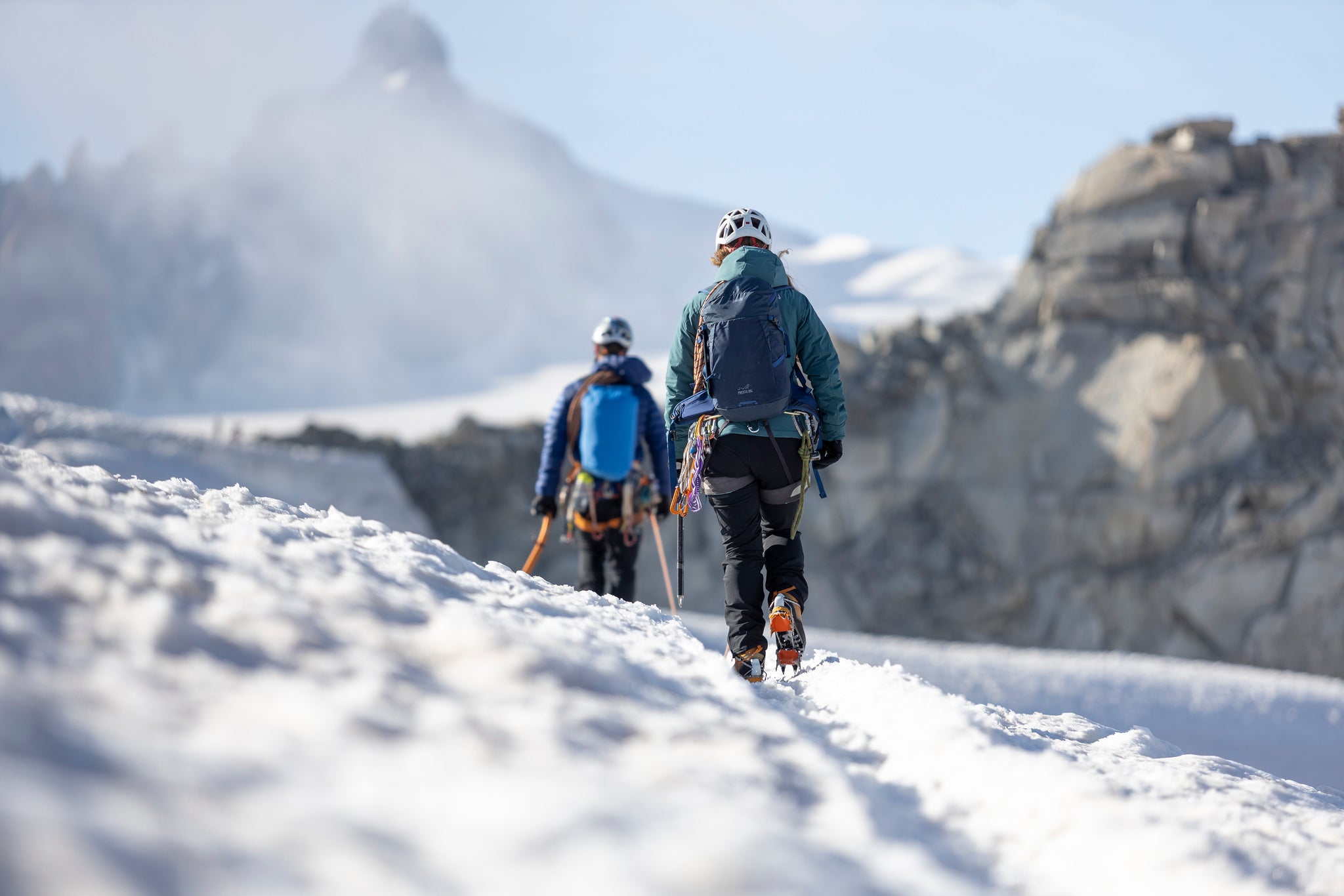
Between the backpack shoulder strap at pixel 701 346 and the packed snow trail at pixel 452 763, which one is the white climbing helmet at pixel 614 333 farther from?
the packed snow trail at pixel 452 763

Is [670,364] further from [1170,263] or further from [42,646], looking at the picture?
[1170,263]

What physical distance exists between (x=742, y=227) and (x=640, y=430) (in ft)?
7.61

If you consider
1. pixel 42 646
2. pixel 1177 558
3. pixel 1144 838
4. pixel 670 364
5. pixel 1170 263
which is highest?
pixel 1170 263

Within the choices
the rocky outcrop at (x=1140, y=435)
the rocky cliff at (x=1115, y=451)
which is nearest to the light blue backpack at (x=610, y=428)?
the rocky cliff at (x=1115, y=451)

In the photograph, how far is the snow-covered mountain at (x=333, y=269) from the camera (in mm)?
57219

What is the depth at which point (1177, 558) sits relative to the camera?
64.0 feet

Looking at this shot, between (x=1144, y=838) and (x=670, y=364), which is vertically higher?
(x=670, y=364)

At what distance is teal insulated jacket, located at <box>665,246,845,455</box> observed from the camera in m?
4.36

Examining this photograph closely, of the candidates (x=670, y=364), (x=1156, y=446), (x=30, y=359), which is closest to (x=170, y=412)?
(x=30, y=359)

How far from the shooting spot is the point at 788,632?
4.29 m

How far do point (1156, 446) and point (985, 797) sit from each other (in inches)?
774

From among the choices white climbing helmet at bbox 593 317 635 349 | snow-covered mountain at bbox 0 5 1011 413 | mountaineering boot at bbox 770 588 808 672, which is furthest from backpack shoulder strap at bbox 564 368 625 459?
snow-covered mountain at bbox 0 5 1011 413

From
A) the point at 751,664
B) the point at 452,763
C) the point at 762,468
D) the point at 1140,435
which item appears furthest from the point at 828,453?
the point at 1140,435

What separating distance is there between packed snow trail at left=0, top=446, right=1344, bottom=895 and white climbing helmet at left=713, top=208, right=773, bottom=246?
7.34ft
